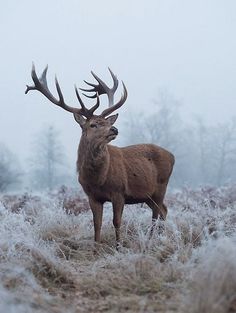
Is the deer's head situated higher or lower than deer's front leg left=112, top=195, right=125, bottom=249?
higher

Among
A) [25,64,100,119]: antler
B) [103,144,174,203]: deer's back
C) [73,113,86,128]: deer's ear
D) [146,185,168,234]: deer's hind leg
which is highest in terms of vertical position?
[25,64,100,119]: antler

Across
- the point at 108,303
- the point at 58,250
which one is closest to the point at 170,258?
the point at 108,303

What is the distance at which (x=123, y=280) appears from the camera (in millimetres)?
4949

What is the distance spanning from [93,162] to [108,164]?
28cm

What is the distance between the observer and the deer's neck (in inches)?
276

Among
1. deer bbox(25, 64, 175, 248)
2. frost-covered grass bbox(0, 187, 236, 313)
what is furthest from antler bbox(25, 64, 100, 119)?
frost-covered grass bbox(0, 187, 236, 313)

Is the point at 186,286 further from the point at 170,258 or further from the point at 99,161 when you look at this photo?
the point at 99,161

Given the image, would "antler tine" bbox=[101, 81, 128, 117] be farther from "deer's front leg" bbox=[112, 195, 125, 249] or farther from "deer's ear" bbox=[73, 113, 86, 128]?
"deer's front leg" bbox=[112, 195, 125, 249]

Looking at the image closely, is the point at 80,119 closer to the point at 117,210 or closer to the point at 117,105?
the point at 117,105

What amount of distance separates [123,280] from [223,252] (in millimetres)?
1104

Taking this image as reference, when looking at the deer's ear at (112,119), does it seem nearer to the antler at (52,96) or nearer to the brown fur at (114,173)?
the brown fur at (114,173)

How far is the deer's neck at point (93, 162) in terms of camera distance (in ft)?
23.0

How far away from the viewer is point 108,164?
7.21 metres

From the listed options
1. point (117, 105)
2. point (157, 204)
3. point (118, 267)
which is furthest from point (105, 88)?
point (118, 267)
